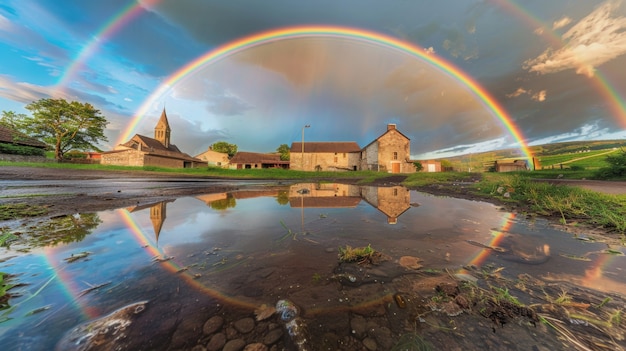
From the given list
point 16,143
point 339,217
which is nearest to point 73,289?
point 339,217

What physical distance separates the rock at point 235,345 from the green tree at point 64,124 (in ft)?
185

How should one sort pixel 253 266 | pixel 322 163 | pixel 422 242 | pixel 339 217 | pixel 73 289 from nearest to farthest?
pixel 73 289
pixel 253 266
pixel 422 242
pixel 339 217
pixel 322 163

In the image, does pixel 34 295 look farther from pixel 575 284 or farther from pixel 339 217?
pixel 575 284

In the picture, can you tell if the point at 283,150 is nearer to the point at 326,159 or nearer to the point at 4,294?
the point at 326,159

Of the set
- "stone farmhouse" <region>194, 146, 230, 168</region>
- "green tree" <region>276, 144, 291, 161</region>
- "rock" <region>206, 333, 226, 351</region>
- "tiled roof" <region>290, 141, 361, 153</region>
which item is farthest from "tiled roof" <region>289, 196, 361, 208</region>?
"green tree" <region>276, 144, 291, 161</region>

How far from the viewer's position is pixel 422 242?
12.0 feet

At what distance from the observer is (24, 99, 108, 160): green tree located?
36.9m

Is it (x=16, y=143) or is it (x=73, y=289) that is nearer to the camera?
(x=73, y=289)

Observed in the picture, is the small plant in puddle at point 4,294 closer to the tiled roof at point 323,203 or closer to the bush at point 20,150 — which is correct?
the tiled roof at point 323,203

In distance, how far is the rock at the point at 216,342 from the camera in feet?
4.78

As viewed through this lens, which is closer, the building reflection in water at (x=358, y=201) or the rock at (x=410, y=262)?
the rock at (x=410, y=262)

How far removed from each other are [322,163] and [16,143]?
48710mm

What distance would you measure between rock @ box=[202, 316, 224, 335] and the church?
164 ft

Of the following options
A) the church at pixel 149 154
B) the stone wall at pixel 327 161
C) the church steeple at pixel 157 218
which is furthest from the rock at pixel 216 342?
the church at pixel 149 154
